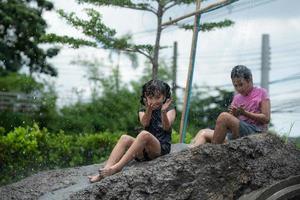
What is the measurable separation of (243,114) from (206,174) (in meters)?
0.82

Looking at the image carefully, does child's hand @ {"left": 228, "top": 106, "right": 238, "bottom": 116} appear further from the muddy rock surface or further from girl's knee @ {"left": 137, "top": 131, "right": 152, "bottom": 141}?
girl's knee @ {"left": 137, "top": 131, "right": 152, "bottom": 141}

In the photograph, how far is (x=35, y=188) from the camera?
6020 mm

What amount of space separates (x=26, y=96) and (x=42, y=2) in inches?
114

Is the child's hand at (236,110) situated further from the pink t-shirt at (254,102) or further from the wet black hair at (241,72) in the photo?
the wet black hair at (241,72)

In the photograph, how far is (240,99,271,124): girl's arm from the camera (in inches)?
208

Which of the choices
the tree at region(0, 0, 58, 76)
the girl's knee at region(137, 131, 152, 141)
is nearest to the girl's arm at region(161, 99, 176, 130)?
the girl's knee at region(137, 131, 152, 141)

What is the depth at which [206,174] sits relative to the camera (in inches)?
186

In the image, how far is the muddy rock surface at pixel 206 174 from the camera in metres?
4.67

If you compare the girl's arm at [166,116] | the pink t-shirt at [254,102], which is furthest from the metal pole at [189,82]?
the girl's arm at [166,116]

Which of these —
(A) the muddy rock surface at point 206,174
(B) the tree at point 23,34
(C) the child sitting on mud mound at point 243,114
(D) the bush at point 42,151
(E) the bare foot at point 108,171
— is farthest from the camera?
(B) the tree at point 23,34

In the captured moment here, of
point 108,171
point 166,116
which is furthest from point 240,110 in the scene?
point 108,171

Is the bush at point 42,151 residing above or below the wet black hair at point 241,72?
below

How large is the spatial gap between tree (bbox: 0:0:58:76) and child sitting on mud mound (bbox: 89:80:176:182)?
10.1 metres

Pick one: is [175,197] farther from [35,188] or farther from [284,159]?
[35,188]
